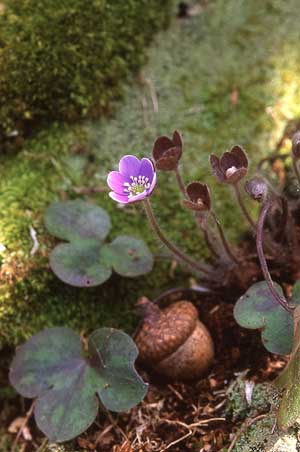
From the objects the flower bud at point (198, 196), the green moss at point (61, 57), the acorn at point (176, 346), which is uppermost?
the green moss at point (61, 57)

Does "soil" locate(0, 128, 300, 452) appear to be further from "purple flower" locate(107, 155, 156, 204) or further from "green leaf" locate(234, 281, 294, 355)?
"purple flower" locate(107, 155, 156, 204)

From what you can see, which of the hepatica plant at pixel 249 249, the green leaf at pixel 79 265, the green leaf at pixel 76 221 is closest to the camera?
the hepatica plant at pixel 249 249

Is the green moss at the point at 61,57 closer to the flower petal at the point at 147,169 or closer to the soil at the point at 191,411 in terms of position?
the flower petal at the point at 147,169

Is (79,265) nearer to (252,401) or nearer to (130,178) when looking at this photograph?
(130,178)

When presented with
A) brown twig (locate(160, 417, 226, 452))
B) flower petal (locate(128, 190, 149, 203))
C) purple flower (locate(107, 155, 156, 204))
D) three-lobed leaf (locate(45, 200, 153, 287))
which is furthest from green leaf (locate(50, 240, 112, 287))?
brown twig (locate(160, 417, 226, 452))

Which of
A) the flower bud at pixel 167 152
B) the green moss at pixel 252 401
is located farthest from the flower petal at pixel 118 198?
the green moss at pixel 252 401

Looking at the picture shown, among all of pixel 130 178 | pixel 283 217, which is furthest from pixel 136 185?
pixel 283 217
